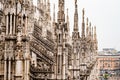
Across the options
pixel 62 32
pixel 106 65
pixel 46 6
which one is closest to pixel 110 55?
pixel 106 65

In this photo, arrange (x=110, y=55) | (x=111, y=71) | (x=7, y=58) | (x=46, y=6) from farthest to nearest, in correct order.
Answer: (x=110, y=55), (x=111, y=71), (x=46, y=6), (x=7, y=58)

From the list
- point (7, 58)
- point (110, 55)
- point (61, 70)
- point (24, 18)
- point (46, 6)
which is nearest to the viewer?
point (7, 58)

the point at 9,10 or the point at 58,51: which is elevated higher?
the point at 9,10

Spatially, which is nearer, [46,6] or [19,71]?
[19,71]

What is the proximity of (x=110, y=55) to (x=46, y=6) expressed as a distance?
10268cm

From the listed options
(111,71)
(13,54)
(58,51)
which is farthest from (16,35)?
(111,71)

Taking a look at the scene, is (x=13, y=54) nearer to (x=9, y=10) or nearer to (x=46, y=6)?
(x=9, y=10)

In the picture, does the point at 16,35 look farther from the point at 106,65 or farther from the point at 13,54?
the point at 106,65

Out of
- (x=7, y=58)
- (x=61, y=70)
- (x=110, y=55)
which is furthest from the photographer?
(x=110, y=55)

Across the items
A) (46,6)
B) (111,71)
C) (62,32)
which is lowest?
(111,71)

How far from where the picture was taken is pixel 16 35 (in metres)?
11.0

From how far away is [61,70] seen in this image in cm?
1507

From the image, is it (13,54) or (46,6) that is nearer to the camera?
(13,54)

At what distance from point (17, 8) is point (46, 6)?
33580 mm
